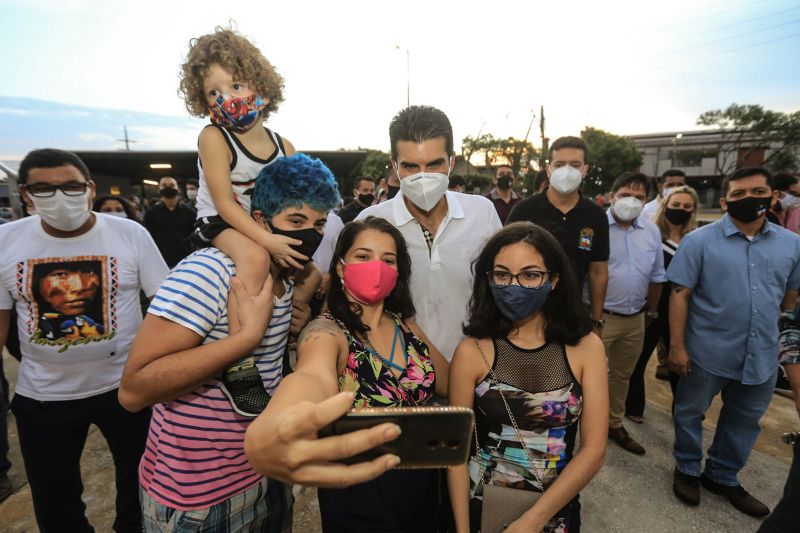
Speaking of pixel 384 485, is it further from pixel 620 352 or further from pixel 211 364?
pixel 620 352

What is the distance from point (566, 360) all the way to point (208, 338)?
4.63 ft

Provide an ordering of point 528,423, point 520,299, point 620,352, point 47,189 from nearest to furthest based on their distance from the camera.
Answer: point 528,423 → point 520,299 → point 47,189 → point 620,352

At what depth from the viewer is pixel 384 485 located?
1354 mm

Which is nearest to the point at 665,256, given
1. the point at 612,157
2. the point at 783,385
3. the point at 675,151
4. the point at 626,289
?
the point at 626,289

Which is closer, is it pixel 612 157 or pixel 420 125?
pixel 420 125

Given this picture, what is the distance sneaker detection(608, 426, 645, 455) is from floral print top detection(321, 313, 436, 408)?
8.74 feet

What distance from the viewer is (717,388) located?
2744mm

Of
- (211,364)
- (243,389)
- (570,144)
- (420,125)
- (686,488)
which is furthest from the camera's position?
(570,144)

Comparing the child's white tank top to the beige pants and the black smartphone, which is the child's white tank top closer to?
the black smartphone

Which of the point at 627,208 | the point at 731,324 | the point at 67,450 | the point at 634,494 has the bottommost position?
the point at 634,494

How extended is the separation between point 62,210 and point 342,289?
1.53 meters

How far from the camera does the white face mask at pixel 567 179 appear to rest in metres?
3.08

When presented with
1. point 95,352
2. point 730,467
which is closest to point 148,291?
point 95,352

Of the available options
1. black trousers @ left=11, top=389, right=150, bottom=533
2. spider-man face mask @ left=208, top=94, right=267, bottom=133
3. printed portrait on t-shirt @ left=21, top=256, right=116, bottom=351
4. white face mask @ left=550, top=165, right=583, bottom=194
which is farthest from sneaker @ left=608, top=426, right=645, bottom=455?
printed portrait on t-shirt @ left=21, top=256, right=116, bottom=351
